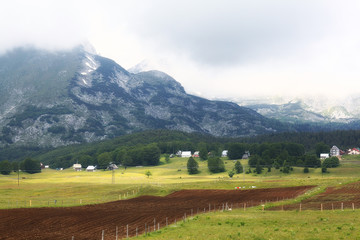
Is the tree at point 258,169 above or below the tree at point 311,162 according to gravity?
below

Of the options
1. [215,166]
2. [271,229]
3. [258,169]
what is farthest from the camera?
[215,166]

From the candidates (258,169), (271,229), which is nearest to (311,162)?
(258,169)

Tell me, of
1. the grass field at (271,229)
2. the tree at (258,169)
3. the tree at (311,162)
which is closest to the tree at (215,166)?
the tree at (258,169)

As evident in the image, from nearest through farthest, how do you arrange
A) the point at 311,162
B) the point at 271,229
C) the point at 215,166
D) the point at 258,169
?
the point at 271,229
the point at 311,162
the point at 258,169
the point at 215,166

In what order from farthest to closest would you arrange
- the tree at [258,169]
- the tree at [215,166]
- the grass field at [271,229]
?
the tree at [215,166] → the tree at [258,169] → the grass field at [271,229]

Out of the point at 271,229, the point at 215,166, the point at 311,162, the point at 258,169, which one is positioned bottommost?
the point at 258,169

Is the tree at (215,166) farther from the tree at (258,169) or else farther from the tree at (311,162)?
the tree at (311,162)

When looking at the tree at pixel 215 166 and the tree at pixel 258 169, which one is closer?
the tree at pixel 258 169

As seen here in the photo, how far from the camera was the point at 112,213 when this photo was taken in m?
59.1

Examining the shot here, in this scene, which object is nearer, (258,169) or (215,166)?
(258,169)

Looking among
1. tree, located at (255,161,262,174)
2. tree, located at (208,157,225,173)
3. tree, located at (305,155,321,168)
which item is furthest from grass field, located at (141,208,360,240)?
tree, located at (208,157,225,173)

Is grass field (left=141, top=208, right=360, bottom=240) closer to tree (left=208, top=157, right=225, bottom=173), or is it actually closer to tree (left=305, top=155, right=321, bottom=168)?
tree (left=305, top=155, right=321, bottom=168)

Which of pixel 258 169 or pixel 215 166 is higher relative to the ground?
pixel 215 166

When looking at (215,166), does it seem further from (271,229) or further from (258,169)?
(271,229)
